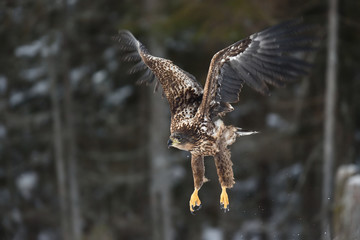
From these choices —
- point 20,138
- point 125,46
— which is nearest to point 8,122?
point 20,138

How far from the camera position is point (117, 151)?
54.1 feet

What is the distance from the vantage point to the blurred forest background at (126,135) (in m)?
11.6

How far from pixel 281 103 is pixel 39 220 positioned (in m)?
9.02

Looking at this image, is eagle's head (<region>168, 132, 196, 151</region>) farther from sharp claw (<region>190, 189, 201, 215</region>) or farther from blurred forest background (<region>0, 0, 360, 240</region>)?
blurred forest background (<region>0, 0, 360, 240</region>)

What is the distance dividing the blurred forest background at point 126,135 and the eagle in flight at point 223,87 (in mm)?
6651

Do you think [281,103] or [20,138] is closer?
[281,103]

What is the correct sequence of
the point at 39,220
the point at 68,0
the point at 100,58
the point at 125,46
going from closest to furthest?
the point at 125,46 < the point at 68,0 < the point at 100,58 < the point at 39,220

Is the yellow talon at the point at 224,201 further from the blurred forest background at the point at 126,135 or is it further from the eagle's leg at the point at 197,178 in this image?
the blurred forest background at the point at 126,135

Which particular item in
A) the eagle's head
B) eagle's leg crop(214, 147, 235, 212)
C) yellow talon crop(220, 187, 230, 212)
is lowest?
yellow talon crop(220, 187, 230, 212)

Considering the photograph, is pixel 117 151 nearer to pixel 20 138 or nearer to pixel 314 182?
pixel 20 138

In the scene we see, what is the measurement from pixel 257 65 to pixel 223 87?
0.16 meters

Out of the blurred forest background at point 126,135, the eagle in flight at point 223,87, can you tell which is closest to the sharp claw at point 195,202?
the eagle in flight at point 223,87

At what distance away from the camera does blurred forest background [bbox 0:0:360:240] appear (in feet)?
38.0

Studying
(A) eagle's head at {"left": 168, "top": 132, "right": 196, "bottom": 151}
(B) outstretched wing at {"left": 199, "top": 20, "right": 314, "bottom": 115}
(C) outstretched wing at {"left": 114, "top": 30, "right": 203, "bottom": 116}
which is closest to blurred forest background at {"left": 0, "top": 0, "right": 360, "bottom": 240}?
(C) outstretched wing at {"left": 114, "top": 30, "right": 203, "bottom": 116}
